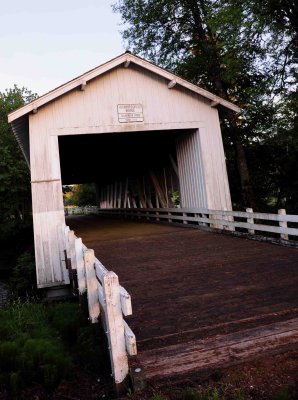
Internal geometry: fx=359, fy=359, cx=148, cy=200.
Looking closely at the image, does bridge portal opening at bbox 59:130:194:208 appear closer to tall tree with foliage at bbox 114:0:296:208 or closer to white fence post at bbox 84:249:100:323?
tall tree with foliage at bbox 114:0:296:208

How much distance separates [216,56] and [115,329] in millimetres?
14969

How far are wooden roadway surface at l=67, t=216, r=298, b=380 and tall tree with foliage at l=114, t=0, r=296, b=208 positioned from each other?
7.70 metres

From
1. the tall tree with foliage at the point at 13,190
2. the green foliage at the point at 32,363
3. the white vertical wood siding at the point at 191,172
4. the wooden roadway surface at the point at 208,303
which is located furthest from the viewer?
the tall tree with foliage at the point at 13,190

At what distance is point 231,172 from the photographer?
59.0ft

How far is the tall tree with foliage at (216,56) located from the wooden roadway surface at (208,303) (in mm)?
7697

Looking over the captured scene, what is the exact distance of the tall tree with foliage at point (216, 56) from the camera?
1380cm

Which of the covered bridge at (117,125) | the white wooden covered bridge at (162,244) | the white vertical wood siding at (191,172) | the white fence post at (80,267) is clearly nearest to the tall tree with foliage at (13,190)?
the white wooden covered bridge at (162,244)

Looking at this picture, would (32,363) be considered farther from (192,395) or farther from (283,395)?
(283,395)

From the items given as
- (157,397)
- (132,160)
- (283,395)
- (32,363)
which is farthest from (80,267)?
(132,160)

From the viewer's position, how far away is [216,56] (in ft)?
51.8

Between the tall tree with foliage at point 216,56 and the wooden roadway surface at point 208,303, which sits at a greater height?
the tall tree with foliage at point 216,56

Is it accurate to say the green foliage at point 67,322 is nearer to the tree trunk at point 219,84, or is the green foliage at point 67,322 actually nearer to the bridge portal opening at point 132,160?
the bridge portal opening at point 132,160

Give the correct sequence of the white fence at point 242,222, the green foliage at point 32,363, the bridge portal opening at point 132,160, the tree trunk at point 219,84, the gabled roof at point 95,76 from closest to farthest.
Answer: the green foliage at point 32,363 → the white fence at point 242,222 → the gabled roof at point 95,76 → the bridge portal opening at point 132,160 → the tree trunk at point 219,84

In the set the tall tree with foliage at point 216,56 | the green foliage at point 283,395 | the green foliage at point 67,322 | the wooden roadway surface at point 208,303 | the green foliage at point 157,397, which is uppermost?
the tall tree with foliage at point 216,56
